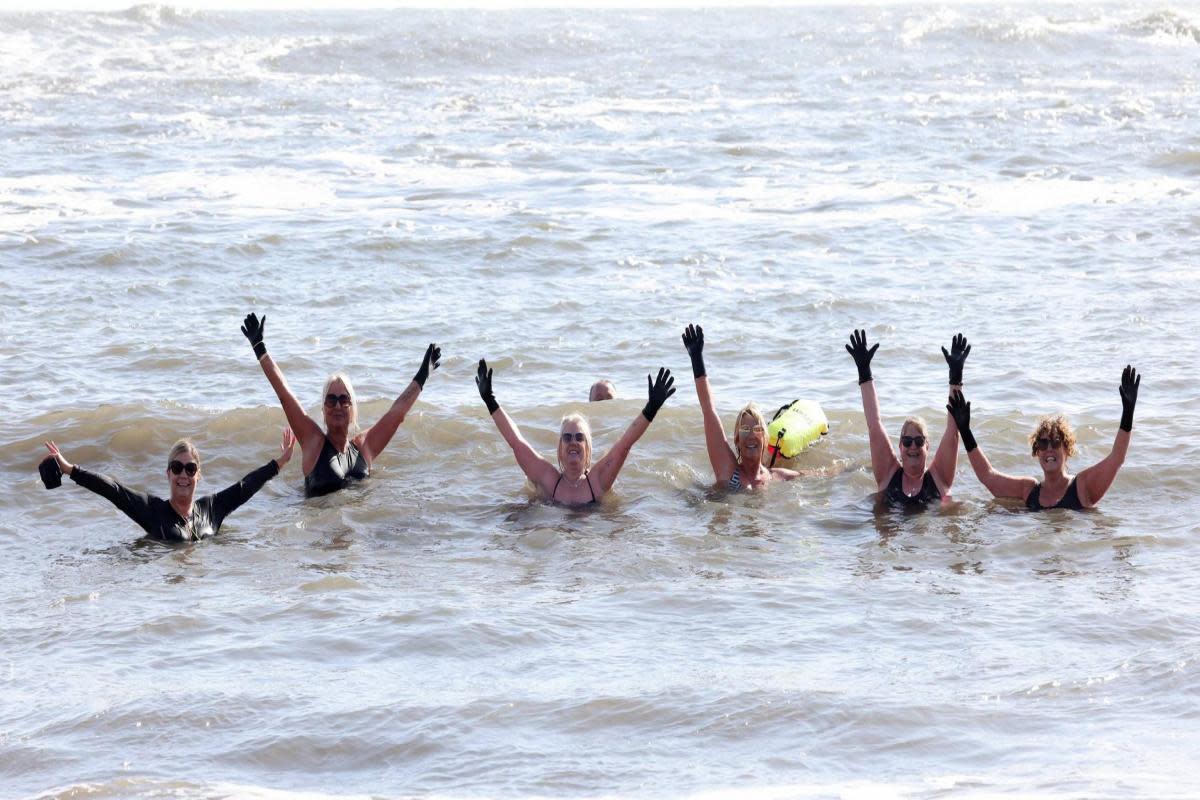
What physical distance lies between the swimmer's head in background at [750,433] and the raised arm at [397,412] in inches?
84.4

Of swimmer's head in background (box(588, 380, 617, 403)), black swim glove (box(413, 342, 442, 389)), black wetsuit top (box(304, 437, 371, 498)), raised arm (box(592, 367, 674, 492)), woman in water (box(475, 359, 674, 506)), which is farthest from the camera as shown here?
swimmer's head in background (box(588, 380, 617, 403))

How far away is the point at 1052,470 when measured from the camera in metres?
9.70

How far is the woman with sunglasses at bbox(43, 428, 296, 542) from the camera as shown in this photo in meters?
9.10

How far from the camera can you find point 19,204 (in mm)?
19281

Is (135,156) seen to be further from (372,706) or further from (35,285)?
(372,706)

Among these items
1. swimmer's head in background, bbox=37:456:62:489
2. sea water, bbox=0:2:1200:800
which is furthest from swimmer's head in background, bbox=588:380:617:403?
swimmer's head in background, bbox=37:456:62:489

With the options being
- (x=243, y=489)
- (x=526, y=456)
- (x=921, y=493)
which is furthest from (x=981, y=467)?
(x=243, y=489)

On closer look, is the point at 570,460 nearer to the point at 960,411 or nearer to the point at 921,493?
the point at 921,493

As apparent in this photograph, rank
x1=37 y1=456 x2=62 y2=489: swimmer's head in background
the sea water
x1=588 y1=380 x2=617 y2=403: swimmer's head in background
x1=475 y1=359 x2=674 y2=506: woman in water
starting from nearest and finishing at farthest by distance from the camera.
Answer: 1. the sea water
2. x1=37 y1=456 x2=62 y2=489: swimmer's head in background
3. x1=475 y1=359 x2=674 y2=506: woman in water
4. x1=588 y1=380 x2=617 y2=403: swimmer's head in background

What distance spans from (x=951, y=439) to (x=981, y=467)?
26 centimetres

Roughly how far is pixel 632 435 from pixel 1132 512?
341 cm

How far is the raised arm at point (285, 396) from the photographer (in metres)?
9.90

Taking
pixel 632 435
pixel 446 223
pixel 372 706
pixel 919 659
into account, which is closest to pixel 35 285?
pixel 446 223

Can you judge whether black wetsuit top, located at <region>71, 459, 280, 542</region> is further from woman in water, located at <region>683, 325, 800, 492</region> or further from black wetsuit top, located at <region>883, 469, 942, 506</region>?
black wetsuit top, located at <region>883, 469, 942, 506</region>
